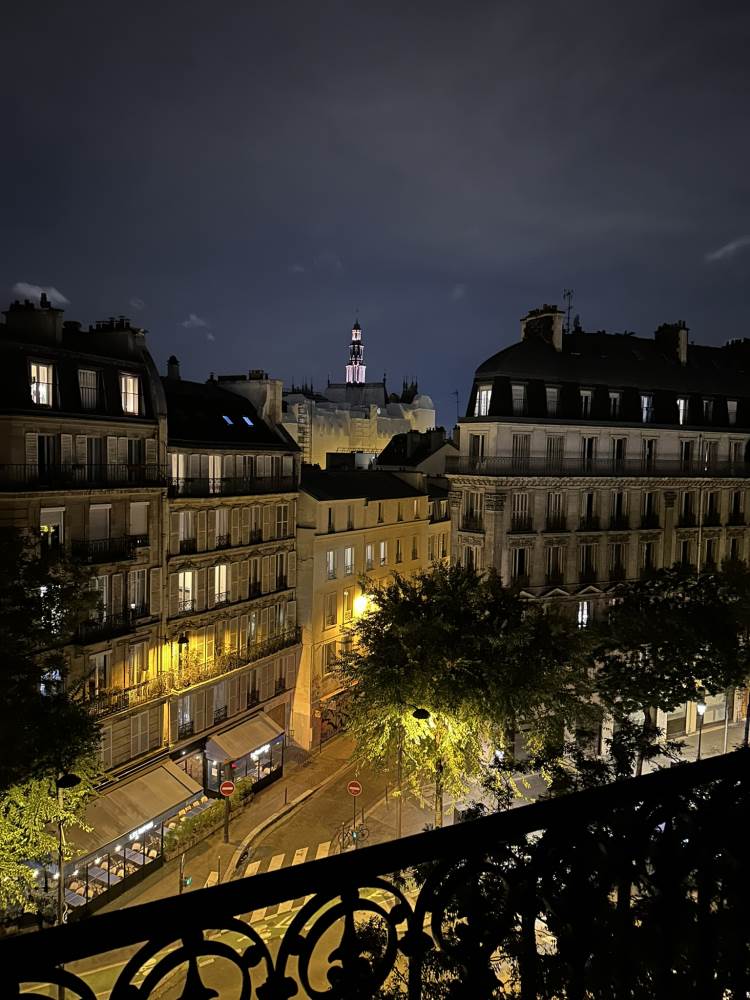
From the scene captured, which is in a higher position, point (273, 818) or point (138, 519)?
point (138, 519)

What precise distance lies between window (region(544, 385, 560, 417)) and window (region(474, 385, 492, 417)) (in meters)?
3.15

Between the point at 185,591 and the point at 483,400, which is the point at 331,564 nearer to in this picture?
the point at 185,591

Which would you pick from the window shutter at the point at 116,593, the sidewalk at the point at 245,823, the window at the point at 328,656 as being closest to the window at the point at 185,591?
the window shutter at the point at 116,593

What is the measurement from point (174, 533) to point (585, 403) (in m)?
22.6

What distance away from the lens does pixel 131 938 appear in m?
2.84

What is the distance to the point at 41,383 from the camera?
29.0 m

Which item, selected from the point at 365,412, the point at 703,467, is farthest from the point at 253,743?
the point at 365,412

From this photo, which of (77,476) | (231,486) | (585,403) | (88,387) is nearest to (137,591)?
(77,476)

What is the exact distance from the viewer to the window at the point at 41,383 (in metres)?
28.6

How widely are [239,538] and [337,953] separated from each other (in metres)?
36.8

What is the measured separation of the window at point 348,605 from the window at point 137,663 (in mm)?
15581

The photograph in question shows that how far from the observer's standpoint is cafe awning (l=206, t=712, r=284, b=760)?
36.7m

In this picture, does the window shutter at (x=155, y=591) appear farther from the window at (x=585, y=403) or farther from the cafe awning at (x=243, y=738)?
the window at (x=585, y=403)

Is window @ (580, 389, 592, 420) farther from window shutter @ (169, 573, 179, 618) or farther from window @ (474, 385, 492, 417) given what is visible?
window shutter @ (169, 573, 179, 618)
